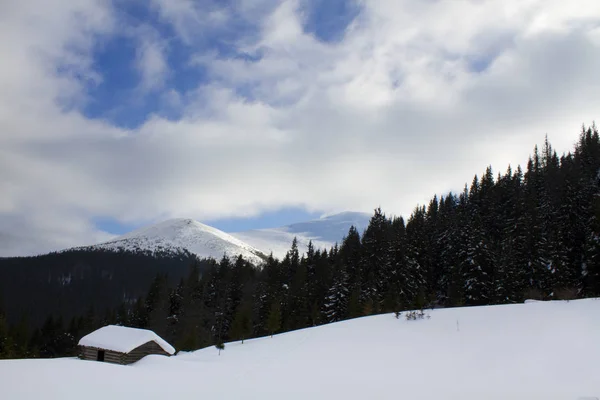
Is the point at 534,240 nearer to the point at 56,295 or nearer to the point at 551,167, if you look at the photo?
the point at 551,167

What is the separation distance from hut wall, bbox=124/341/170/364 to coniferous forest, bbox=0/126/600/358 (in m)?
5.86

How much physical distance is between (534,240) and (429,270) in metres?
17.9

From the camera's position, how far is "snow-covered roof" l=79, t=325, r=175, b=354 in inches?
1235

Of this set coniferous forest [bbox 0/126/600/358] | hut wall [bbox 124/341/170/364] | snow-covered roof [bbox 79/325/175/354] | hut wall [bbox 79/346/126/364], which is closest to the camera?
hut wall [bbox 79/346/126/364]

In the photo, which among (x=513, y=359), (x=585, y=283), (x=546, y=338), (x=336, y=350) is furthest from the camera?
(x=585, y=283)

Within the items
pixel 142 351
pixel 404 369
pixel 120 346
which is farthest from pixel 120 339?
pixel 404 369

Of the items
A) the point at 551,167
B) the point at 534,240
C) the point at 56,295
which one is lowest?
the point at 56,295

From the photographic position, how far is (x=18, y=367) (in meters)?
13.0

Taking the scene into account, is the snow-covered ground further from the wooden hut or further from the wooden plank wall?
the wooden plank wall

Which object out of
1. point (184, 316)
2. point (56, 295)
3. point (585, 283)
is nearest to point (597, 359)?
point (585, 283)

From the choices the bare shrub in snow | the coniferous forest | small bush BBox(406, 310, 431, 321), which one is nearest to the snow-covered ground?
small bush BBox(406, 310, 431, 321)

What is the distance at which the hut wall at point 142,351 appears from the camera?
3152 cm

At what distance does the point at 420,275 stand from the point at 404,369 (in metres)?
39.9

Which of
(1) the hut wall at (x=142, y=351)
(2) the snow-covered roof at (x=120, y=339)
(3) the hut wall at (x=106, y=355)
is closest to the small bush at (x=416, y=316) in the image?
(2) the snow-covered roof at (x=120, y=339)
